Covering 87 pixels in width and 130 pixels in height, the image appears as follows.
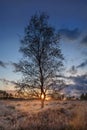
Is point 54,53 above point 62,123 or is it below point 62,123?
above

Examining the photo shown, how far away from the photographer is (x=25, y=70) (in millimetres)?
31328

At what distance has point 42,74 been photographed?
3189 cm

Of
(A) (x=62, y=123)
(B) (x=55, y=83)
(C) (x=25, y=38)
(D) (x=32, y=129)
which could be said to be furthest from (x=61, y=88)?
(D) (x=32, y=129)

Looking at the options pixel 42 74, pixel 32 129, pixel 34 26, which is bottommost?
pixel 32 129

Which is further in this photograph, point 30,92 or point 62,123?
point 30,92

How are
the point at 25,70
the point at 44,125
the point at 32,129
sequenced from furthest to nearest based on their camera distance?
1. the point at 25,70
2. the point at 44,125
3. the point at 32,129

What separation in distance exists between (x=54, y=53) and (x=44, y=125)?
51.8 feet

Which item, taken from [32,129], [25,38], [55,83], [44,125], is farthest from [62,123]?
[25,38]

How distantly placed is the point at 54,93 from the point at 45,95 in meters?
1.12

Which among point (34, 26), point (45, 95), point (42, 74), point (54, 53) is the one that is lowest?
point (45, 95)

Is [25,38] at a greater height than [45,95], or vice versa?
[25,38]

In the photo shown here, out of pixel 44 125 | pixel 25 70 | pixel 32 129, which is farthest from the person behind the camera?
pixel 25 70

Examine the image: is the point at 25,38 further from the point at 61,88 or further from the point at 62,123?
the point at 62,123

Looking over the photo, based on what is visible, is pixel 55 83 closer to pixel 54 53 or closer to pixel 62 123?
pixel 54 53
